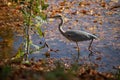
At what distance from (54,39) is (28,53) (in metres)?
1.93

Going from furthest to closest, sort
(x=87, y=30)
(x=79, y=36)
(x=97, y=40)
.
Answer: (x=87, y=30)
(x=97, y=40)
(x=79, y=36)

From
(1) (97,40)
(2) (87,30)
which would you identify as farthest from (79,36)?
(2) (87,30)

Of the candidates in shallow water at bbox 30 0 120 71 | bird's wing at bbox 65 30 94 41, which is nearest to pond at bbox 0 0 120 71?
shallow water at bbox 30 0 120 71

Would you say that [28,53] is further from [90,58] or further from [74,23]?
[74,23]

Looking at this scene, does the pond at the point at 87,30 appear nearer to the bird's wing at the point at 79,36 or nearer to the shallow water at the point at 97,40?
the shallow water at the point at 97,40

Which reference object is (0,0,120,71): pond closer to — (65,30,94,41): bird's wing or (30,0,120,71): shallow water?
(30,0,120,71): shallow water

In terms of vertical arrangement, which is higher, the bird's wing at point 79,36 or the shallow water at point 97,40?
the bird's wing at point 79,36

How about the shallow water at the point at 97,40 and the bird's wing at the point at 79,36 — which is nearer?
the shallow water at the point at 97,40

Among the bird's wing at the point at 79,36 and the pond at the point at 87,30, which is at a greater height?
the bird's wing at the point at 79,36

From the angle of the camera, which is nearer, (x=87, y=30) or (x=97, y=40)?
(x=97, y=40)

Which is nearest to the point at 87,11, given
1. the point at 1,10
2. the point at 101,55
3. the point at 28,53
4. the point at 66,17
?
the point at 66,17

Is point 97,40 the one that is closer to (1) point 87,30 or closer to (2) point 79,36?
(1) point 87,30

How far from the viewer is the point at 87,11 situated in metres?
12.3

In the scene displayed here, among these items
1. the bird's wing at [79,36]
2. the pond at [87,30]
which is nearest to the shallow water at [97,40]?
the pond at [87,30]
